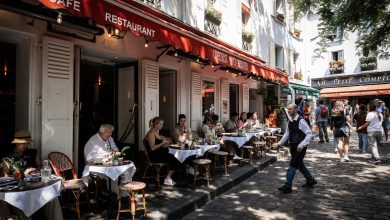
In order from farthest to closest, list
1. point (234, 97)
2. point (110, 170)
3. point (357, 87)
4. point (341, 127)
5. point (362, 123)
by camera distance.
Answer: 1. point (357, 87)
2. point (234, 97)
3. point (362, 123)
4. point (341, 127)
5. point (110, 170)

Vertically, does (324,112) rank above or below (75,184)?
above

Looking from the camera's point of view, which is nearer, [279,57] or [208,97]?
[208,97]

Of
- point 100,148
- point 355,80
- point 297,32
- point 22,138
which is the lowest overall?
point 100,148

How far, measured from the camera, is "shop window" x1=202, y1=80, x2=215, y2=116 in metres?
10.5

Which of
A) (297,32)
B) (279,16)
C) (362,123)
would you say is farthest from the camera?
(297,32)

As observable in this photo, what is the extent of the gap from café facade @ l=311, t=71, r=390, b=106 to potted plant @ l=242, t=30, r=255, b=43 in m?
14.6

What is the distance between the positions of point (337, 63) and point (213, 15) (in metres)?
19.0

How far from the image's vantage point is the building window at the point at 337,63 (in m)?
25.3

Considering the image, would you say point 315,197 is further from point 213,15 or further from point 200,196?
point 213,15

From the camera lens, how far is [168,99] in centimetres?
902

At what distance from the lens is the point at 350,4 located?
583 cm

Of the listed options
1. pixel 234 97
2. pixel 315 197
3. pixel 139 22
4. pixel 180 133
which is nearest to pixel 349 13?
pixel 315 197

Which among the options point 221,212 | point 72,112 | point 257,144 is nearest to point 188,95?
point 257,144

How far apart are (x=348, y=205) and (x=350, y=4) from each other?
3955 mm
